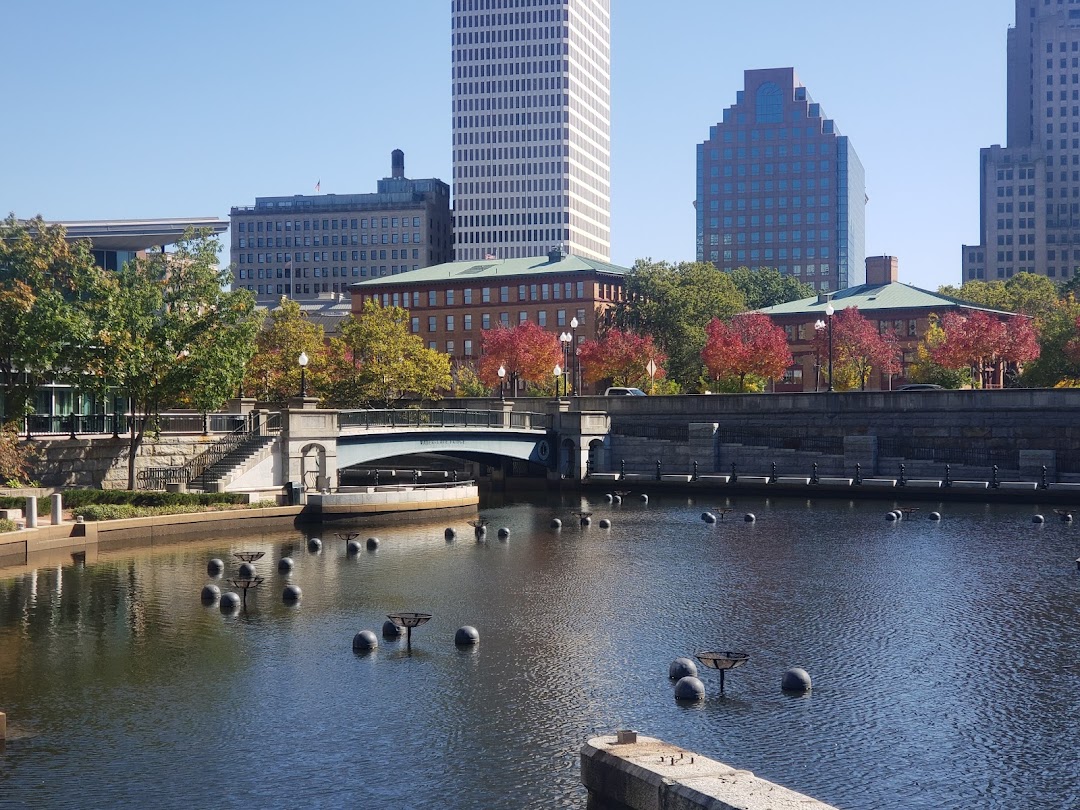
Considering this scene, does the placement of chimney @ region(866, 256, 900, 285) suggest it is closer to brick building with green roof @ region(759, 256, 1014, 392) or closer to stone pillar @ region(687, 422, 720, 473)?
brick building with green roof @ region(759, 256, 1014, 392)

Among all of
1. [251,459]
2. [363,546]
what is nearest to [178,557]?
[363,546]

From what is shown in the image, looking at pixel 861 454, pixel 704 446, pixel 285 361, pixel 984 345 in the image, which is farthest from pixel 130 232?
pixel 984 345

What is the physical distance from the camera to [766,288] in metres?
174

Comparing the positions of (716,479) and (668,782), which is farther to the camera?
(716,479)

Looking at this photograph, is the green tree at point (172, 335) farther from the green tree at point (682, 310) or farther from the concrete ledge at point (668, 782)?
the green tree at point (682, 310)

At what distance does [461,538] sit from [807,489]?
28.2 meters

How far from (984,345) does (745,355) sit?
20.5 metres

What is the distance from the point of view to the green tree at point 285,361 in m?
92.1

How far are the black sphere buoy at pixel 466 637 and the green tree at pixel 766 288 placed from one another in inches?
5402

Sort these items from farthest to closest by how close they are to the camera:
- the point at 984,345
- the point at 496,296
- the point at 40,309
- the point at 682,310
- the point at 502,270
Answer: the point at 502,270, the point at 496,296, the point at 682,310, the point at 984,345, the point at 40,309

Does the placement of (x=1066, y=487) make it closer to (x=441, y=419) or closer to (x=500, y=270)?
(x=441, y=419)

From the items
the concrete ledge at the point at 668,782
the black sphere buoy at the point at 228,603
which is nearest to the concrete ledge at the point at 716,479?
the black sphere buoy at the point at 228,603

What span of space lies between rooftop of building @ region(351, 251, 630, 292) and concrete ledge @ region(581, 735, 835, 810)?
419 ft

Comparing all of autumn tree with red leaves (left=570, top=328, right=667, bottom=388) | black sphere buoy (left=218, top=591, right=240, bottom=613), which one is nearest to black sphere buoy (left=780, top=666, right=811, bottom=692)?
black sphere buoy (left=218, top=591, right=240, bottom=613)
